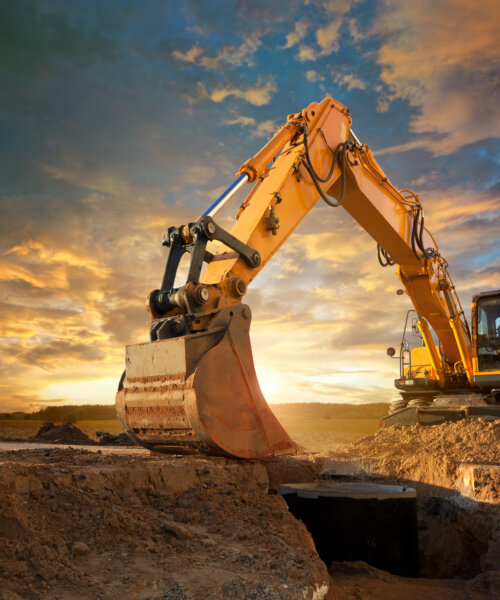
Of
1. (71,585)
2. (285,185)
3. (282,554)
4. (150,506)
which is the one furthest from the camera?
(285,185)

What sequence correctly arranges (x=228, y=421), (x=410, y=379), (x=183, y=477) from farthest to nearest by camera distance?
(x=410, y=379), (x=228, y=421), (x=183, y=477)

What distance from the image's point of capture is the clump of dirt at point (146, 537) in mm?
2885

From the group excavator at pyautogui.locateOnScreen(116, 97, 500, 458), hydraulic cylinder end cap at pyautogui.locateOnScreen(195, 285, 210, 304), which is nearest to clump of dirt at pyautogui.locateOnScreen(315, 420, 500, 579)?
excavator at pyautogui.locateOnScreen(116, 97, 500, 458)

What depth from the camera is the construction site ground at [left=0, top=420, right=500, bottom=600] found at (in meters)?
2.94

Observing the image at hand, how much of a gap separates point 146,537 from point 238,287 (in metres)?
2.58

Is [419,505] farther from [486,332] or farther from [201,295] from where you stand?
[201,295]

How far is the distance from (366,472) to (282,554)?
4.38m

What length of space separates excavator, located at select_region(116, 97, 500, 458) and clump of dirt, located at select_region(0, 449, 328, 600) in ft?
1.67

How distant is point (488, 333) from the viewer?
9695 mm

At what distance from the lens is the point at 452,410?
9164 millimetres

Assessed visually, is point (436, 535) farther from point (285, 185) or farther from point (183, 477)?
point (285, 185)

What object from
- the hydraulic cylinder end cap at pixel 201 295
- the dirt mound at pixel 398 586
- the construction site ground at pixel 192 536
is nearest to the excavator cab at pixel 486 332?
the construction site ground at pixel 192 536

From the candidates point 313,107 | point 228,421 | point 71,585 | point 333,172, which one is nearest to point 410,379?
point 333,172

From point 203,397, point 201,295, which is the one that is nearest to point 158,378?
point 203,397
